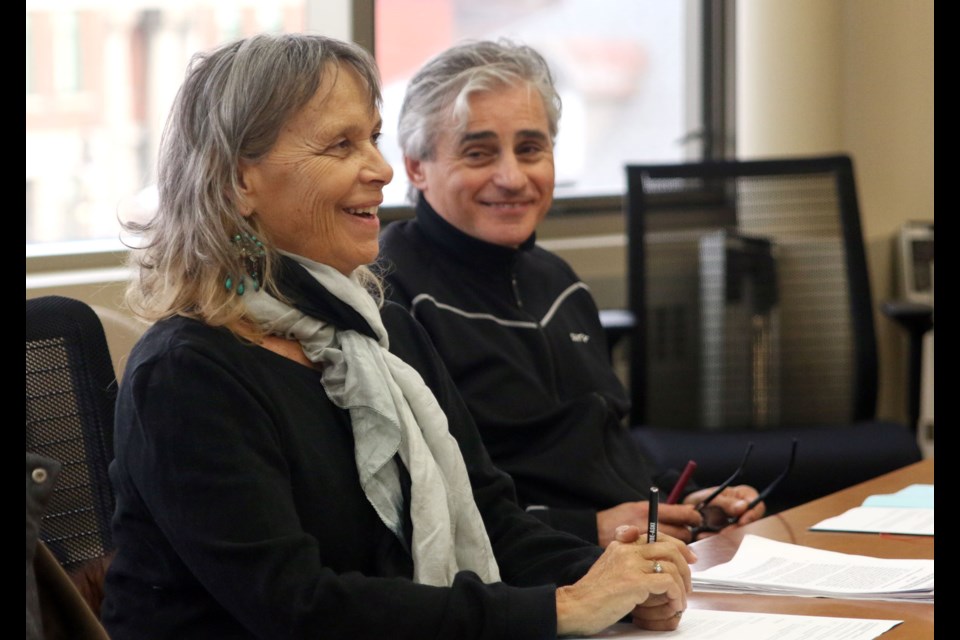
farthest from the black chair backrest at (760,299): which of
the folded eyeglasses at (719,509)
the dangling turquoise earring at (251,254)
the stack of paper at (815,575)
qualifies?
the dangling turquoise earring at (251,254)

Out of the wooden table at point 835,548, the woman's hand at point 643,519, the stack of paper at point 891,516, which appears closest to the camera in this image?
the wooden table at point 835,548

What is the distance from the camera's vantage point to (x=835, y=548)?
1742 mm

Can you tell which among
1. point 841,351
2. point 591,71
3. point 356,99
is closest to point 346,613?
point 356,99

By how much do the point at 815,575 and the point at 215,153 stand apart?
0.89m

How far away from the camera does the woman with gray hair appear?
129 cm

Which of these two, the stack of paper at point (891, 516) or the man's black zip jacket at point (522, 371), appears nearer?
the stack of paper at point (891, 516)

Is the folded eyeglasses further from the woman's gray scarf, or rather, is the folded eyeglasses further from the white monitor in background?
the white monitor in background

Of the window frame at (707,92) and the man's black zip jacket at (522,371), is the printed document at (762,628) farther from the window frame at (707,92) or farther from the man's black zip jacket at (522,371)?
the window frame at (707,92)

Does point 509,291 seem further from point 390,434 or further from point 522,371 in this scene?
point 390,434

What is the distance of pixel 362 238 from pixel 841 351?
236 cm

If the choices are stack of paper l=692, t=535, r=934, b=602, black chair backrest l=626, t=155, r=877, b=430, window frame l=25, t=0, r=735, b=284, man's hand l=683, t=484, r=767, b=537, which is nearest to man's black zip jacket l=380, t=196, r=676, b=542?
man's hand l=683, t=484, r=767, b=537

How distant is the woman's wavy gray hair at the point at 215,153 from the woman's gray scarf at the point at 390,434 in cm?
6

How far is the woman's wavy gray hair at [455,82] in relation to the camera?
7.55 feet

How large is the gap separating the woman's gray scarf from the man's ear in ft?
2.61
